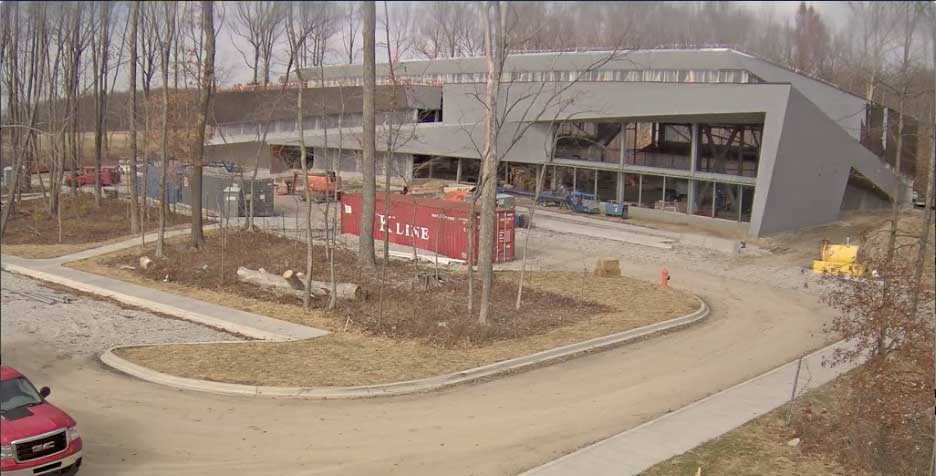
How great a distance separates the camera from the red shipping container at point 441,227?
26844 mm

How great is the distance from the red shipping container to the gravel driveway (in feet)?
31.2

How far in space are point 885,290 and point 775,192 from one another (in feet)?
69.5

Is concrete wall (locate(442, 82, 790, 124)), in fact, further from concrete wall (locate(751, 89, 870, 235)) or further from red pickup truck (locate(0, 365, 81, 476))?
red pickup truck (locate(0, 365, 81, 476))

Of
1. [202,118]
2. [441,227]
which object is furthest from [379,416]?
[202,118]

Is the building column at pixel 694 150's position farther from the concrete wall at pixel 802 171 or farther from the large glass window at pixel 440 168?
the large glass window at pixel 440 168

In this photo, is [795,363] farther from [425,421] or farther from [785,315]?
[425,421]

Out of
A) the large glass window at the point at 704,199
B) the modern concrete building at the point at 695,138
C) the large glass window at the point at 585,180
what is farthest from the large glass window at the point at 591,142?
the large glass window at the point at 704,199

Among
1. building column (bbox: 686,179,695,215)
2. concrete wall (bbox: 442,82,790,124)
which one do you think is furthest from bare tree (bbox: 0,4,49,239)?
building column (bbox: 686,179,695,215)

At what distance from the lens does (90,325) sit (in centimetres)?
1705

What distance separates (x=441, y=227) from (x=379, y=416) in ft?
51.6

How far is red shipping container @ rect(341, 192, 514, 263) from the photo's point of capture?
2684 cm

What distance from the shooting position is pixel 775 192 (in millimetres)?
32062

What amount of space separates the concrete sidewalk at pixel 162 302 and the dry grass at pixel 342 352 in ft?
1.54

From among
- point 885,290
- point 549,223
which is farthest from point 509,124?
point 885,290
